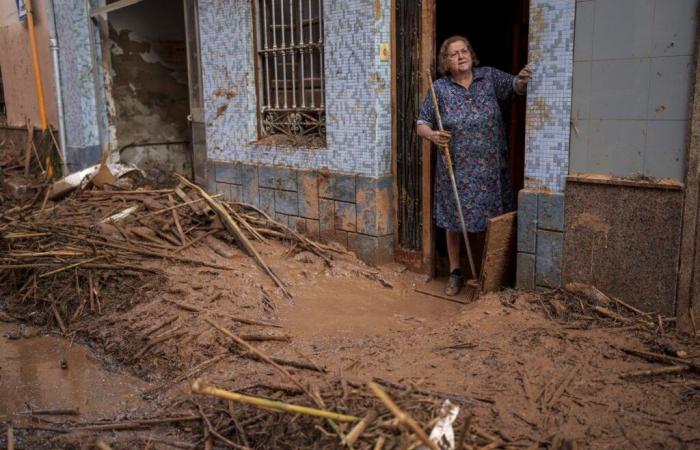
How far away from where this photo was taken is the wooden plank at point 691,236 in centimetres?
423

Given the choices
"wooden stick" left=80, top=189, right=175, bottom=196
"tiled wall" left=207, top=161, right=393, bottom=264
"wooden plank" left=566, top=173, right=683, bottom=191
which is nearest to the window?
"tiled wall" left=207, top=161, right=393, bottom=264

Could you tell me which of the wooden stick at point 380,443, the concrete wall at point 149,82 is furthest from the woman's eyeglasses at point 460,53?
the concrete wall at point 149,82

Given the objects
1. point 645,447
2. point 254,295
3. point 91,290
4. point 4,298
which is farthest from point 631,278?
point 4,298

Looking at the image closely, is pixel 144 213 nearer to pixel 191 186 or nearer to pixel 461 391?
pixel 191 186

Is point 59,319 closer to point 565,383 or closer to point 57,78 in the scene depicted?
point 565,383

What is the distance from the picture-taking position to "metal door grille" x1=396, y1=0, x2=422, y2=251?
6047 mm

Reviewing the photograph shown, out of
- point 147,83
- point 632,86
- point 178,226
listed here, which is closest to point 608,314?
point 632,86

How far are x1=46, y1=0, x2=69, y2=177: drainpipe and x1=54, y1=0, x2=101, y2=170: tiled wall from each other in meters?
0.08

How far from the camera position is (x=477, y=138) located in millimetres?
5609

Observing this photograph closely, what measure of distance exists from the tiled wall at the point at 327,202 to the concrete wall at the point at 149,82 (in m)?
3.48

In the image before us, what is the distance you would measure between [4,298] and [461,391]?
504 centimetres

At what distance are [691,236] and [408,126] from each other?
2.74 metres

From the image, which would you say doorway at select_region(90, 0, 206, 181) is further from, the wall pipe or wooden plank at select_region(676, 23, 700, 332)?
wooden plank at select_region(676, 23, 700, 332)

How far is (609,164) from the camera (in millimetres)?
4695
